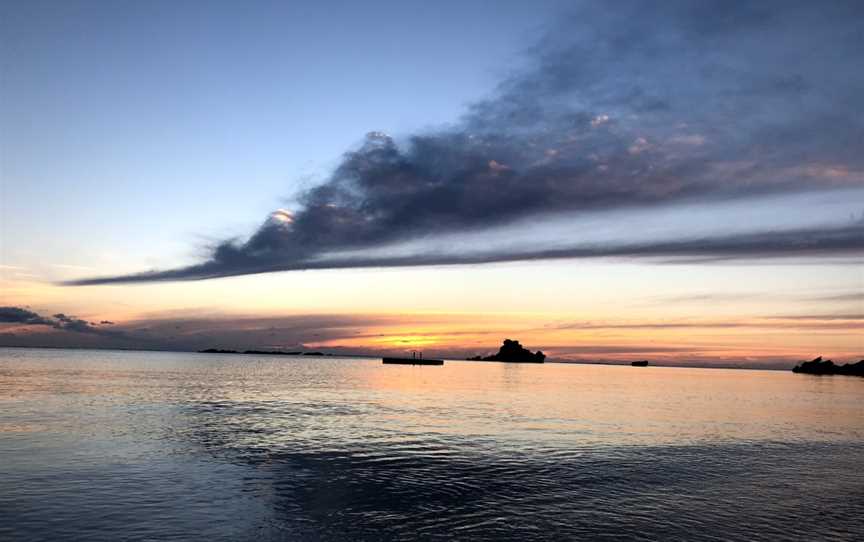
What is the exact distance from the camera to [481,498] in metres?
29.0

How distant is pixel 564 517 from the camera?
86.0 ft

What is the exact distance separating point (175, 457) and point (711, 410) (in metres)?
76.7

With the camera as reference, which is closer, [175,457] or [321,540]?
[321,540]

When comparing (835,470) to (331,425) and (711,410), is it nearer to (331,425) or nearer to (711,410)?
(331,425)

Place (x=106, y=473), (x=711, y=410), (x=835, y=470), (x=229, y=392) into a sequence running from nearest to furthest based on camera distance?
(x=106, y=473) < (x=835, y=470) < (x=711, y=410) < (x=229, y=392)

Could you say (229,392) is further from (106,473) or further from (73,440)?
(106,473)

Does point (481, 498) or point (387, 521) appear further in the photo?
point (481, 498)

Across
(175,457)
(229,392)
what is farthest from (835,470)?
(229,392)

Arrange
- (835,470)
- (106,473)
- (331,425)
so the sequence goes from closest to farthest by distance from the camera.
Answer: (106,473) < (835,470) < (331,425)

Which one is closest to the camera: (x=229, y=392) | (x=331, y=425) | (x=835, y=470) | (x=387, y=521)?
(x=387, y=521)

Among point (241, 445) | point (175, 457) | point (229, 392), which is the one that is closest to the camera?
point (175, 457)

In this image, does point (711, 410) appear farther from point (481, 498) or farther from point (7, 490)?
point (7, 490)

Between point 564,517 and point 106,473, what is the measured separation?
2540 cm

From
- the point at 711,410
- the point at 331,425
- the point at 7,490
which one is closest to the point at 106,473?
the point at 7,490
